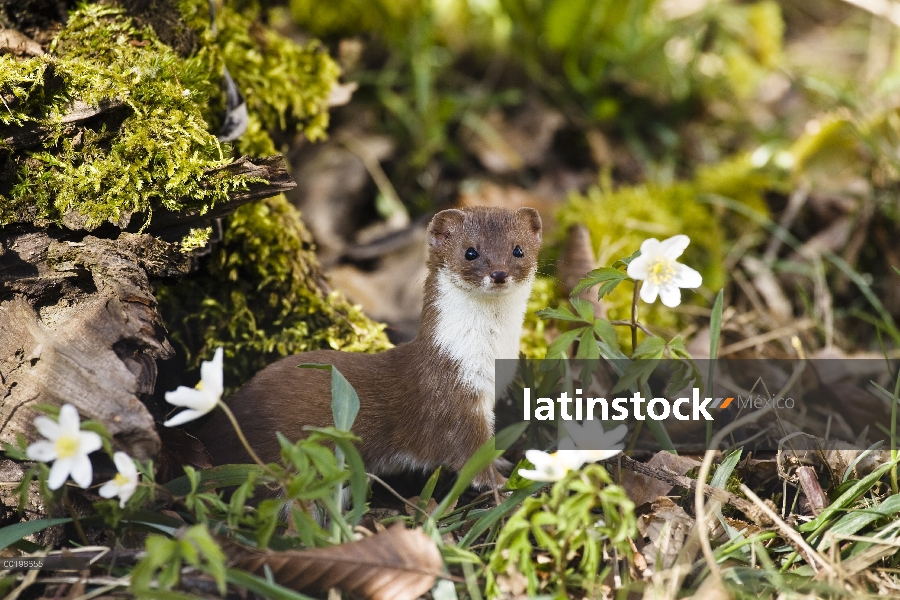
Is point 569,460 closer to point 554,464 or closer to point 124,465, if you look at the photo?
point 554,464

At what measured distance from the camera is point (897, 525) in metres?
2.86

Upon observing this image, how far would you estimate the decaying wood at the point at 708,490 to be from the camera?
9.76 feet

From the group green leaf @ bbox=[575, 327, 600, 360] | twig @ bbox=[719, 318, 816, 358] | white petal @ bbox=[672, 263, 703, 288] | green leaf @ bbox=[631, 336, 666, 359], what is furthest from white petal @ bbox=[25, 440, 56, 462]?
twig @ bbox=[719, 318, 816, 358]

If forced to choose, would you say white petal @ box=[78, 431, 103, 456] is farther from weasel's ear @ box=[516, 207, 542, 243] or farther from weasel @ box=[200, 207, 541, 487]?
weasel's ear @ box=[516, 207, 542, 243]

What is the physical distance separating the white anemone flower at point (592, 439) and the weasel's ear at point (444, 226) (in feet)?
3.73

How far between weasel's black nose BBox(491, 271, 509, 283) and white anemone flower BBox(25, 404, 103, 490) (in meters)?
1.67

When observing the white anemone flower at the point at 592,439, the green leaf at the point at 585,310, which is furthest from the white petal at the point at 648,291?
the white anemone flower at the point at 592,439

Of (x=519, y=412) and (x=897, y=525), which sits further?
(x=519, y=412)

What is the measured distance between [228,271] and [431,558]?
7.04 ft

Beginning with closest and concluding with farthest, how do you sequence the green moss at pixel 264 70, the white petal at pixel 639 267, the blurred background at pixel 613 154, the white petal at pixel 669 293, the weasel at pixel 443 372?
1. the white petal at pixel 639 267
2. the white petal at pixel 669 293
3. the weasel at pixel 443 372
4. the green moss at pixel 264 70
5. the blurred background at pixel 613 154

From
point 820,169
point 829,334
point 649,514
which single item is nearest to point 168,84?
point 649,514

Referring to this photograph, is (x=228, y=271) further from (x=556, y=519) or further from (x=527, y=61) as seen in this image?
(x=527, y=61)

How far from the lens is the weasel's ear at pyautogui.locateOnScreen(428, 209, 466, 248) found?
359 centimetres

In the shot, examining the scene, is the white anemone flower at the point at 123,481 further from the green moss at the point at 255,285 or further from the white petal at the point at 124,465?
the green moss at the point at 255,285
